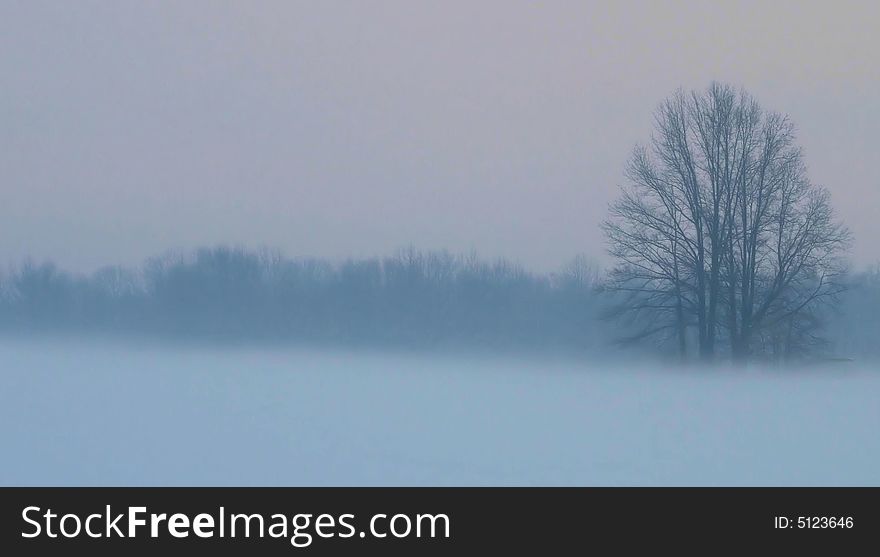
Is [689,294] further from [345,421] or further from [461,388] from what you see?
[345,421]

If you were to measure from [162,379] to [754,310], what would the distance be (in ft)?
39.3

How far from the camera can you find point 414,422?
1115 centimetres

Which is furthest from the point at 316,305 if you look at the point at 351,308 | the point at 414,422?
the point at 414,422

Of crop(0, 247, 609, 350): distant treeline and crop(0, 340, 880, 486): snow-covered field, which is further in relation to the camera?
crop(0, 247, 609, 350): distant treeline

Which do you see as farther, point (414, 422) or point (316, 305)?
point (316, 305)

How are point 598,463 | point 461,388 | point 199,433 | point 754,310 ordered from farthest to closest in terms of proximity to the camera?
point 754,310 < point 461,388 < point 199,433 < point 598,463

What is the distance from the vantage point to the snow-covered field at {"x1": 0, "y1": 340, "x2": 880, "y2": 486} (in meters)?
9.28

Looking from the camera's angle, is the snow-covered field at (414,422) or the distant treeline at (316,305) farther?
the distant treeline at (316,305)

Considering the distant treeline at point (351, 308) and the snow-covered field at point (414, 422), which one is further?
the distant treeline at point (351, 308)

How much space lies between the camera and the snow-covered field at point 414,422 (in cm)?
928

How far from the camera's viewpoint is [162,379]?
1305cm

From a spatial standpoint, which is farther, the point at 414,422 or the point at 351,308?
the point at 351,308

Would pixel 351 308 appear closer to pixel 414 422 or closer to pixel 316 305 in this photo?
pixel 316 305
